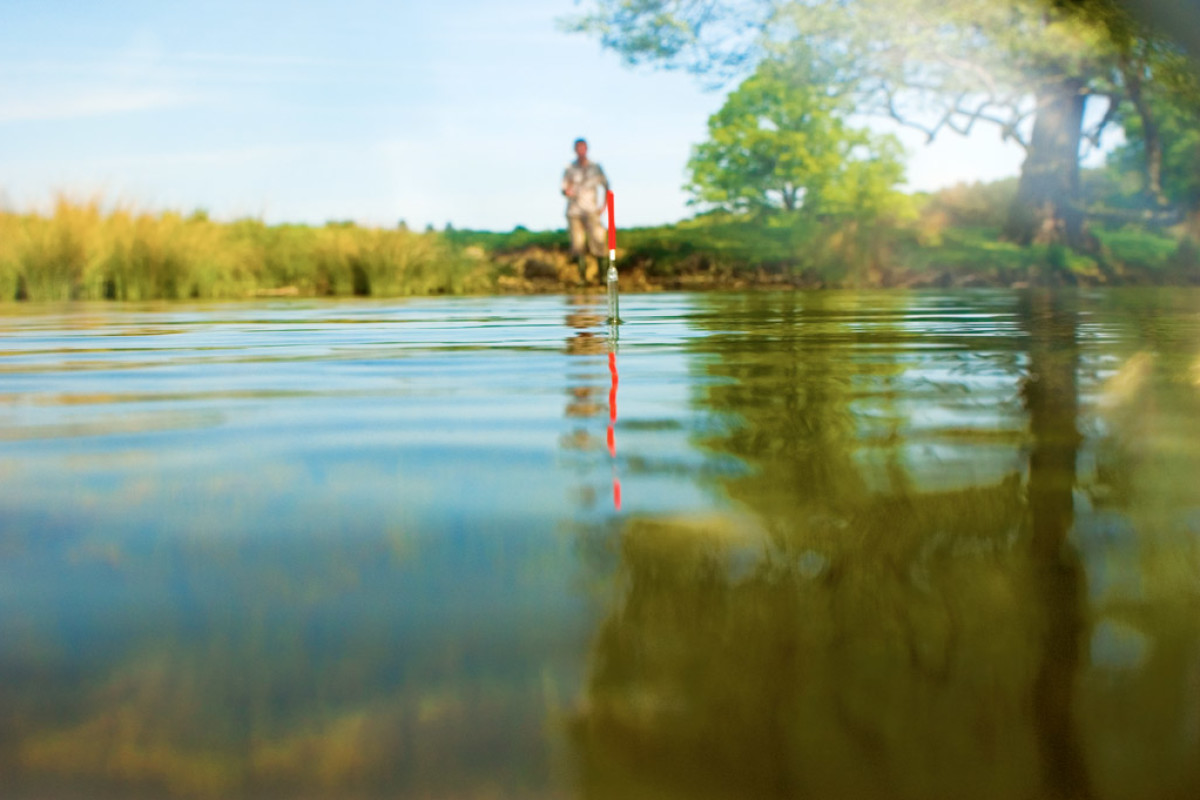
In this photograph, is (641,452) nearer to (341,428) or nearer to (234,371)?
(341,428)

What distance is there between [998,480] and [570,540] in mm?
1015

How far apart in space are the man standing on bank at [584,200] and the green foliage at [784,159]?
26.3 metres

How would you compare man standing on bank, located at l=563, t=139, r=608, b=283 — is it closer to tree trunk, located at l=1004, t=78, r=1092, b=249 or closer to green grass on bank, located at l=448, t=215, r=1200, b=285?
green grass on bank, located at l=448, t=215, r=1200, b=285

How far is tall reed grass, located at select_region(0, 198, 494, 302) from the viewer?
18156 mm

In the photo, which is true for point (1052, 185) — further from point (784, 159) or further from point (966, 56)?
point (784, 159)

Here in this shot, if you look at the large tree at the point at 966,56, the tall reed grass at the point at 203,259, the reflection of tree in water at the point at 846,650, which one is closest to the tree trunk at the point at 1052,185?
the large tree at the point at 966,56

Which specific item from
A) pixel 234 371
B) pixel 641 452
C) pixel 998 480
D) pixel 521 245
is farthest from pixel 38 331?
pixel 521 245

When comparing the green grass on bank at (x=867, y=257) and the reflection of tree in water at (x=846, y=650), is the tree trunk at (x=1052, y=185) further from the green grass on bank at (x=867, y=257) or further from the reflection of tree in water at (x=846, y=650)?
the reflection of tree in water at (x=846, y=650)

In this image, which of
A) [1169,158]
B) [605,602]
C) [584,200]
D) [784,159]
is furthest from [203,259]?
[1169,158]

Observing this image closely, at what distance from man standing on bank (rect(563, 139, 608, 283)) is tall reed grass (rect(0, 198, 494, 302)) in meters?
2.87

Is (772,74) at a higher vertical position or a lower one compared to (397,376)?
higher

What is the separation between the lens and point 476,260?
25.1 meters

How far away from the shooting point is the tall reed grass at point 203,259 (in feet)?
59.6

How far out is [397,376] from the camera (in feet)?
18.5
